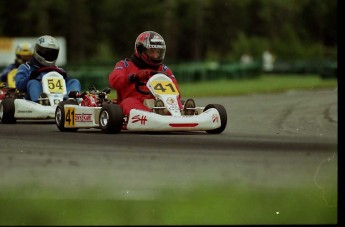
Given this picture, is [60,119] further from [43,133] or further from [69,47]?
[69,47]

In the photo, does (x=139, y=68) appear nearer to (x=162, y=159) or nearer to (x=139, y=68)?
(x=139, y=68)

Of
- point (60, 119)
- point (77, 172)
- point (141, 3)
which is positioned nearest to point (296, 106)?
point (60, 119)

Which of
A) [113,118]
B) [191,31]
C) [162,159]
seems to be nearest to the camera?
[162,159]

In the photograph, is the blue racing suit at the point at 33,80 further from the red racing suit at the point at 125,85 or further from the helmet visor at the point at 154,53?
the helmet visor at the point at 154,53

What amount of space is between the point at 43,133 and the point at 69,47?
162ft

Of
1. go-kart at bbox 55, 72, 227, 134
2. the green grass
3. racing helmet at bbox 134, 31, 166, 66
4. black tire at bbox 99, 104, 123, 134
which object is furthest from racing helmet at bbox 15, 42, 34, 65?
the green grass

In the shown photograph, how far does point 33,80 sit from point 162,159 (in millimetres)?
6097

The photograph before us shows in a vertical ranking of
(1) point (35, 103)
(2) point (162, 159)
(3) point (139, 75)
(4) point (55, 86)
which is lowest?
(2) point (162, 159)

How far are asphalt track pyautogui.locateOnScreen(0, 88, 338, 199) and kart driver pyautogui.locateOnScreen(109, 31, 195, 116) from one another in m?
0.58

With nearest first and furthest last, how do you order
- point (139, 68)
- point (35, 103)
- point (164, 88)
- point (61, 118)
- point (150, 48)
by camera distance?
point (164, 88) → point (150, 48) → point (139, 68) → point (61, 118) → point (35, 103)

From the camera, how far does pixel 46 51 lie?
44.0 feet

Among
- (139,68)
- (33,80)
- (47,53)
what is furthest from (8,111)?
(139,68)

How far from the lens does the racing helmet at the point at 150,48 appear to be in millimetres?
10859

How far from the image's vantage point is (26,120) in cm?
1427
